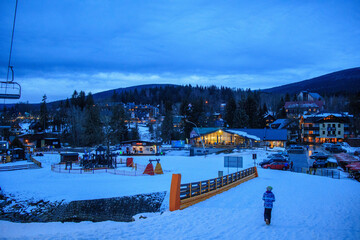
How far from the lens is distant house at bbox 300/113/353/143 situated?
85500 mm

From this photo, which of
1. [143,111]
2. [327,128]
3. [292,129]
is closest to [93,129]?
[292,129]

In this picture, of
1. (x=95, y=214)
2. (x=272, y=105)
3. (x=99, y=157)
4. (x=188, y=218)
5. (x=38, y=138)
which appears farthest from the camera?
(x=272, y=105)

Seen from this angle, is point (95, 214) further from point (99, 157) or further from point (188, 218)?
point (99, 157)

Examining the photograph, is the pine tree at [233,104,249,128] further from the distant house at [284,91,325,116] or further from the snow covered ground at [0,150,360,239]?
the snow covered ground at [0,150,360,239]

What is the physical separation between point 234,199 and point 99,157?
2795 centimetres

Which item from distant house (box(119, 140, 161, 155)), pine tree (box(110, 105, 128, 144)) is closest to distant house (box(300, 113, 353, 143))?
distant house (box(119, 140, 161, 155))

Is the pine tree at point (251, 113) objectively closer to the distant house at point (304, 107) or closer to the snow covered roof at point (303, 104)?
the distant house at point (304, 107)

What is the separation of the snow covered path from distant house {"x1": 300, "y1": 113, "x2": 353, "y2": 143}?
7829cm

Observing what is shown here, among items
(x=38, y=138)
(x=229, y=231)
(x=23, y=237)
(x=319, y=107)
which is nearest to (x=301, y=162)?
(x=229, y=231)

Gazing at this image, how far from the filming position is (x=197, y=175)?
101ft

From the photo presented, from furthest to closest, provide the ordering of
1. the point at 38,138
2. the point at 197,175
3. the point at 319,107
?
the point at 319,107 < the point at 38,138 < the point at 197,175

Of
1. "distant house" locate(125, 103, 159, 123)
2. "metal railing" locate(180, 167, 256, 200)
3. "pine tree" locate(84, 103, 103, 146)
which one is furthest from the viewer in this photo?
"distant house" locate(125, 103, 159, 123)

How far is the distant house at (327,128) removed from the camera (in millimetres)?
85500

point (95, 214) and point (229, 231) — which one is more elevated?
point (229, 231)
